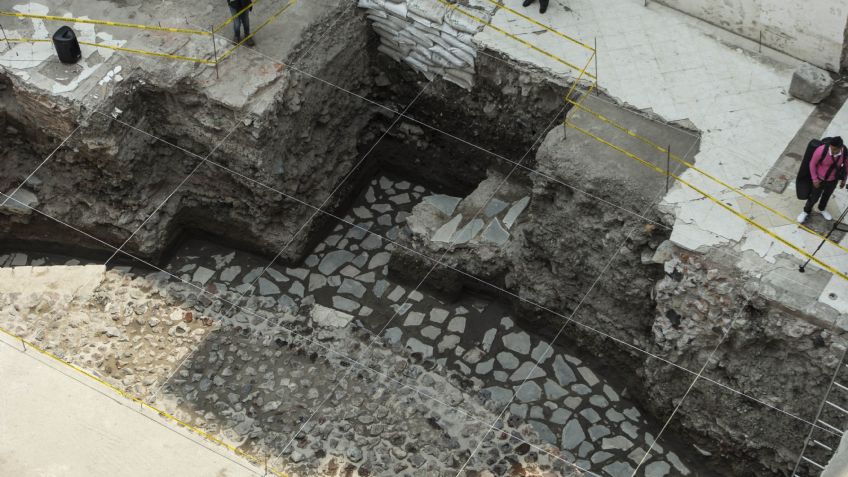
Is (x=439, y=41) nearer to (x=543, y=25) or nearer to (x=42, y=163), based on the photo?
(x=543, y=25)

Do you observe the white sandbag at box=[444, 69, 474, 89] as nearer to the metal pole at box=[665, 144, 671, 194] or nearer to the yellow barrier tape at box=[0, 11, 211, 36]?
the metal pole at box=[665, 144, 671, 194]

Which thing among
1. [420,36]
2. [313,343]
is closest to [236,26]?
[420,36]

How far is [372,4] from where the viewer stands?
1115 cm

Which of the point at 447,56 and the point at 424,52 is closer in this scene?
the point at 447,56

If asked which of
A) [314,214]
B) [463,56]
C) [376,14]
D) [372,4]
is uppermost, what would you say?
[372,4]

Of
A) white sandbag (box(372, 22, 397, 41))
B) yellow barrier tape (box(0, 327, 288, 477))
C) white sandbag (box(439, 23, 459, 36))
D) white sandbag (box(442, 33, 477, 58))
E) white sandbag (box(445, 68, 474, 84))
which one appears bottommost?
yellow barrier tape (box(0, 327, 288, 477))

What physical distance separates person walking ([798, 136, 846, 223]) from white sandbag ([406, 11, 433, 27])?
396 cm

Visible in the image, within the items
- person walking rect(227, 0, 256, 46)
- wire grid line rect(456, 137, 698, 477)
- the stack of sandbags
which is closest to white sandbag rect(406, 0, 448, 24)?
the stack of sandbags

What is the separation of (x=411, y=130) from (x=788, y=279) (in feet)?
14.3

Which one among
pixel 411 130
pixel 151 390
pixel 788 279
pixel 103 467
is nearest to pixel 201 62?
pixel 411 130

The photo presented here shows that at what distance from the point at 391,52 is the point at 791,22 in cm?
396

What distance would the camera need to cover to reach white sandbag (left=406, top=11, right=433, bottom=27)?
10.9 m

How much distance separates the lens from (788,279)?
29.4 ft

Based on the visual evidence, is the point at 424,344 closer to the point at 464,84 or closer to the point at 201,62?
the point at 464,84
